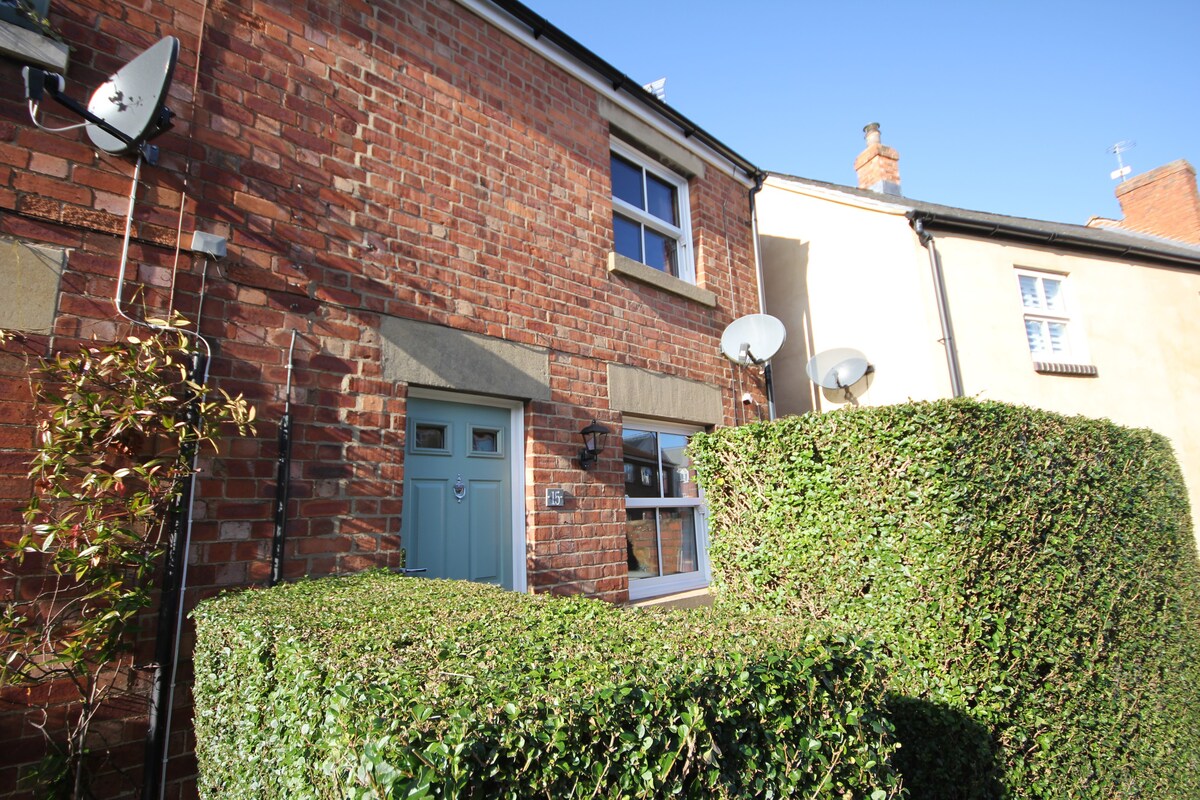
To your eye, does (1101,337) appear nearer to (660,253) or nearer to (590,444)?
(660,253)

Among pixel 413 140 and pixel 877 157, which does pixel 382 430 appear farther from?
pixel 877 157

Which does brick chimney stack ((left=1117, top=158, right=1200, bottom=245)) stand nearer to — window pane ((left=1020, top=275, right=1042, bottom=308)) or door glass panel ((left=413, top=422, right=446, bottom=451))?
window pane ((left=1020, top=275, right=1042, bottom=308))

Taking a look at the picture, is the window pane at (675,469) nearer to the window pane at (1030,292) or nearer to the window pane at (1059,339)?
the window pane at (1030,292)

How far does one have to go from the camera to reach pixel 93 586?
2.73 m

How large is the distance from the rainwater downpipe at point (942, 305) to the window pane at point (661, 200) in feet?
11.2

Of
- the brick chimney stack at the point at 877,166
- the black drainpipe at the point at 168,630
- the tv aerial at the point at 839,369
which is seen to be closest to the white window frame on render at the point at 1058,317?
the tv aerial at the point at 839,369

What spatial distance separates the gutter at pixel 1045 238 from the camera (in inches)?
318

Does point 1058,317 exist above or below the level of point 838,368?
above

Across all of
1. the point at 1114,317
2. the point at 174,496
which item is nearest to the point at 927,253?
the point at 1114,317

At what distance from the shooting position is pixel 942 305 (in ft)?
25.7

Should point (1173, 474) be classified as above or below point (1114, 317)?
below

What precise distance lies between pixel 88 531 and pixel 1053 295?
11.4 metres

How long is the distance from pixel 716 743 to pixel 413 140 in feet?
14.2

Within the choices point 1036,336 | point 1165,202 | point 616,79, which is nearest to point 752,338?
point 616,79
